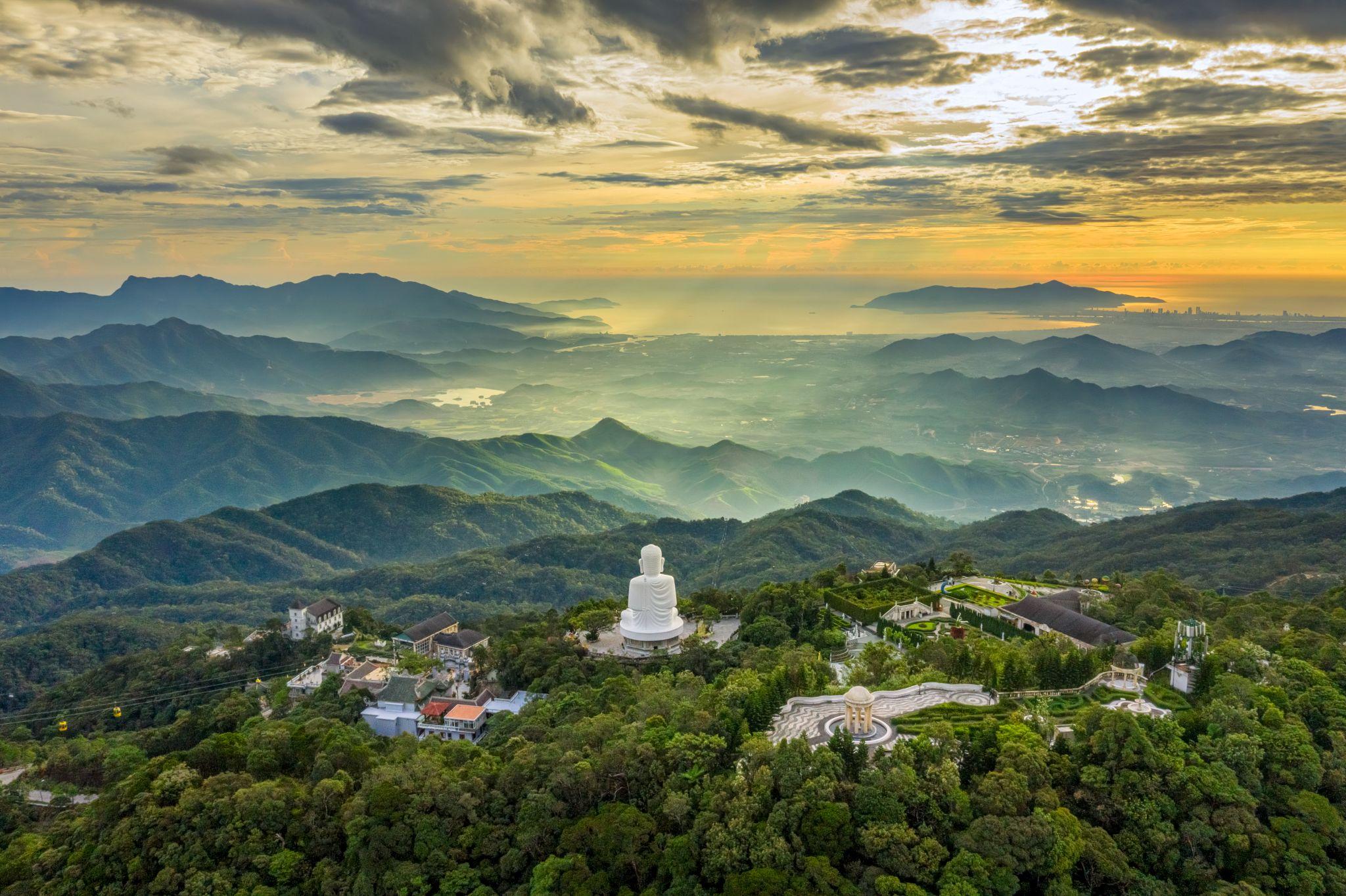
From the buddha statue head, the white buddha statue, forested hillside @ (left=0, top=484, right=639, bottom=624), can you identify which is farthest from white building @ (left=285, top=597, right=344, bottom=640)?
forested hillside @ (left=0, top=484, right=639, bottom=624)

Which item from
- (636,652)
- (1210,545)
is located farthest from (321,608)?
(1210,545)

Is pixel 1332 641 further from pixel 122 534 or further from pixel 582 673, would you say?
pixel 122 534

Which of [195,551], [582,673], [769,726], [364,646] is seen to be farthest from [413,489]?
[769,726]

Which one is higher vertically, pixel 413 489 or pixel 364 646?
pixel 364 646

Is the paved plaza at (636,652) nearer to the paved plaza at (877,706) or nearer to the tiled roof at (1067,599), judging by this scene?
the paved plaza at (877,706)

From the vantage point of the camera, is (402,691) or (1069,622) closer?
(1069,622)

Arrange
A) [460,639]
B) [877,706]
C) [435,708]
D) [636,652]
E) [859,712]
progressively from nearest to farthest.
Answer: [859,712]
[877,706]
[435,708]
[636,652]
[460,639]

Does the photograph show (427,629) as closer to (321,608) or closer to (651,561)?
(321,608)
